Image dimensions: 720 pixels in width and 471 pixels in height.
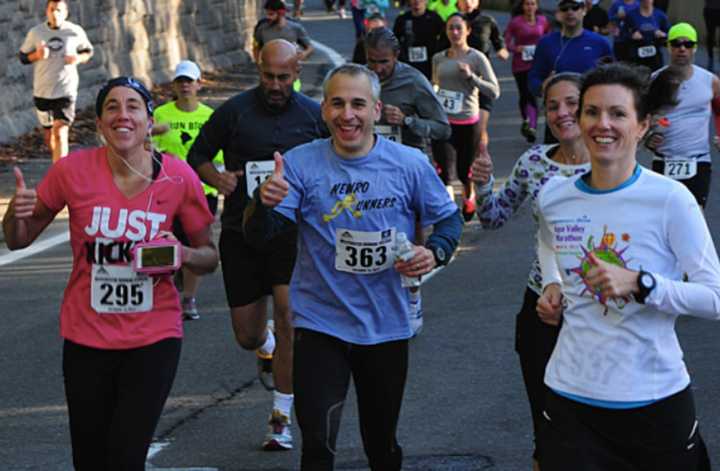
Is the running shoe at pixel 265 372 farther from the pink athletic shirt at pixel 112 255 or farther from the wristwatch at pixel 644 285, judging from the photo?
the wristwatch at pixel 644 285

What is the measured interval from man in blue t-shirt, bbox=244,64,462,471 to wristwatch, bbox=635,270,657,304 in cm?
151

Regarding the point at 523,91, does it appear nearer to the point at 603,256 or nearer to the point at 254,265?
the point at 254,265

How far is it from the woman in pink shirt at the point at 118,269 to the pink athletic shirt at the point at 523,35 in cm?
1529

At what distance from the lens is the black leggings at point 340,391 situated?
6.03 metres

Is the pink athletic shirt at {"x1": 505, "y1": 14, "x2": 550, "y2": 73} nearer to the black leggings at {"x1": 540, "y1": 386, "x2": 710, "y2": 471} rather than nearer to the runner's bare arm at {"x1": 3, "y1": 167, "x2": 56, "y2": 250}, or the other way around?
the runner's bare arm at {"x1": 3, "y1": 167, "x2": 56, "y2": 250}

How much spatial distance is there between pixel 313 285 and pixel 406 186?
1.64ft

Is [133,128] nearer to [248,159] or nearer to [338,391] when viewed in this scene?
[338,391]

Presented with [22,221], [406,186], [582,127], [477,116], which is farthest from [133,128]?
[477,116]

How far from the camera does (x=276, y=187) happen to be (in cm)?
595

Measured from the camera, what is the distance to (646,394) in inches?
190

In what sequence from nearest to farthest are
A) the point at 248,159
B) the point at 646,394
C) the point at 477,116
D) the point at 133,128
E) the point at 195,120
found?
the point at 646,394 → the point at 133,128 → the point at 248,159 → the point at 195,120 → the point at 477,116

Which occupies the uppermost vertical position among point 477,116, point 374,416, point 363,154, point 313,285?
point 363,154

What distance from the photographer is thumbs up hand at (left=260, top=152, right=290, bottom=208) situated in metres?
5.96

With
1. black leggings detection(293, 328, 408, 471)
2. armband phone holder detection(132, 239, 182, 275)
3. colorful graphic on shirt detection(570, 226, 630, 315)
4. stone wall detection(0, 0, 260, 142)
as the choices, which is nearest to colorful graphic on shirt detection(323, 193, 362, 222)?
black leggings detection(293, 328, 408, 471)
